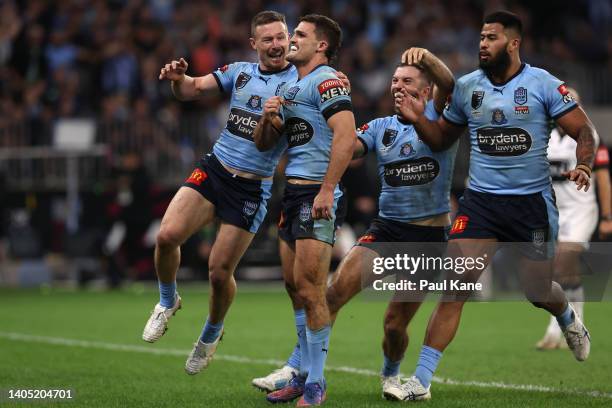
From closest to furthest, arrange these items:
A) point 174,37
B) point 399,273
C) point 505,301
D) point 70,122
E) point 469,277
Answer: point 469,277, point 399,273, point 505,301, point 70,122, point 174,37

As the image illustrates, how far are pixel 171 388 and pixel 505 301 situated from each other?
9687 mm

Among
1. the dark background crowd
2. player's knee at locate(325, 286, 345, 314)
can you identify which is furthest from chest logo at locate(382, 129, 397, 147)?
the dark background crowd

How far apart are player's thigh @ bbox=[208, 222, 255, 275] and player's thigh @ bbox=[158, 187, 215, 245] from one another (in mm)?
190

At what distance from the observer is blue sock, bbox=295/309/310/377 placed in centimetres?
869

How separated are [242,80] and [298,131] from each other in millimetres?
1003

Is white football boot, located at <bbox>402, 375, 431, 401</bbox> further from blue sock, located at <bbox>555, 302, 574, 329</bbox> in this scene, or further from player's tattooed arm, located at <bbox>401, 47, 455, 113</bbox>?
player's tattooed arm, located at <bbox>401, 47, 455, 113</bbox>

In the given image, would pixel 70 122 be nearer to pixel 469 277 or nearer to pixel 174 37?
pixel 174 37

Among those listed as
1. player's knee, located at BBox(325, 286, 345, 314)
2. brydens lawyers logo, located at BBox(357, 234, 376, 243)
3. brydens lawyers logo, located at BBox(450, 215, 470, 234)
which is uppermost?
brydens lawyers logo, located at BBox(450, 215, 470, 234)

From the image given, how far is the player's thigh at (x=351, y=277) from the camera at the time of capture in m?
8.68

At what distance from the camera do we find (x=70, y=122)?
21.6 m

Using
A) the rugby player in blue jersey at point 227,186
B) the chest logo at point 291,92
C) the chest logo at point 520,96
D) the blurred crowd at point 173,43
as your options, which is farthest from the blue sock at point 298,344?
the blurred crowd at point 173,43

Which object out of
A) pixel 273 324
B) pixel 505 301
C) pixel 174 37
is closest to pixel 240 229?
pixel 273 324

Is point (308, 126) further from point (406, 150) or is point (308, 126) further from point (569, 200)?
point (569, 200)

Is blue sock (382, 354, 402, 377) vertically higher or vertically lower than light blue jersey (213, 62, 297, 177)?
lower
